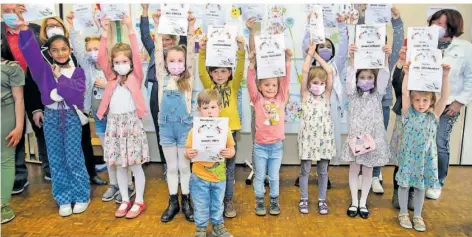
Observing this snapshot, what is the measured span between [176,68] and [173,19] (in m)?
0.39

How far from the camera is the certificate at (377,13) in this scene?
3.69 metres

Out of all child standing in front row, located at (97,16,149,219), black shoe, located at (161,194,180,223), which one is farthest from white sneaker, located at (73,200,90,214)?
black shoe, located at (161,194,180,223)

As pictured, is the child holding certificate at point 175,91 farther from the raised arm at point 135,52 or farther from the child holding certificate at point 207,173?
the child holding certificate at point 207,173

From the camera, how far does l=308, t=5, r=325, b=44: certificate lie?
353 cm

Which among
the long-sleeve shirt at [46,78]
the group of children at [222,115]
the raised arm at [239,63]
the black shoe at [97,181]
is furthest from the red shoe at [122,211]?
the raised arm at [239,63]

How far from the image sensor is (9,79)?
347 cm

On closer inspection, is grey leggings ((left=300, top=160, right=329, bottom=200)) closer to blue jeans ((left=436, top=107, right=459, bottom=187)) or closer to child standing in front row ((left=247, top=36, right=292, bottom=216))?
child standing in front row ((left=247, top=36, right=292, bottom=216))

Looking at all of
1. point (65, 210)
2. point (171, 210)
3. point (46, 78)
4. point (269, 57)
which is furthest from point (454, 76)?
point (65, 210)

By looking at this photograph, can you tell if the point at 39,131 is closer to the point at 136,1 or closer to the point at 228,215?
the point at 136,1

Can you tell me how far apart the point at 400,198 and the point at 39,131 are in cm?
336

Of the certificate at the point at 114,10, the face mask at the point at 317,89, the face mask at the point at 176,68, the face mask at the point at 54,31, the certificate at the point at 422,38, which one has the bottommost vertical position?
the face mask at the point at 317,89

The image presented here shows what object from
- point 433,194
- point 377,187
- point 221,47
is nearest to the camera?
point 221,47

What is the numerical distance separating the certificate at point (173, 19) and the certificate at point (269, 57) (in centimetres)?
58

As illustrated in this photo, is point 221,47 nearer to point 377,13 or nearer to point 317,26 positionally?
point 317,26
